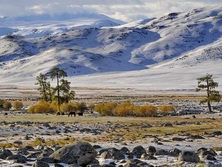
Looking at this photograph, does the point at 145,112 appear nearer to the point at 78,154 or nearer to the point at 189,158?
the point at 189,158

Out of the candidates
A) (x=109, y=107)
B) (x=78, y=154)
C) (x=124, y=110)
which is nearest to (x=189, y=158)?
(x=78, y=154)

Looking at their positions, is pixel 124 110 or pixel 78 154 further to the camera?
pixel 124 110

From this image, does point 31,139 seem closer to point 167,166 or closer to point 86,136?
point 86,136

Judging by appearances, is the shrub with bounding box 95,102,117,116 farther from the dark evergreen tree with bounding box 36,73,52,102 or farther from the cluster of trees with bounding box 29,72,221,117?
the dark evergreen tree with bounding box 36,73,52,102

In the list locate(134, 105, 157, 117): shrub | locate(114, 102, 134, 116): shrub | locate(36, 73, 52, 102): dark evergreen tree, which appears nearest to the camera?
locate(134, 105, 157, 117): shrub

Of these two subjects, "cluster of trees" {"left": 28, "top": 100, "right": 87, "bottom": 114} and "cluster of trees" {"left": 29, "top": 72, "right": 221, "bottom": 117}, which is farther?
"cluster of trees" {"left": 28, "top": 100, "right": 87, "bottom": 114}

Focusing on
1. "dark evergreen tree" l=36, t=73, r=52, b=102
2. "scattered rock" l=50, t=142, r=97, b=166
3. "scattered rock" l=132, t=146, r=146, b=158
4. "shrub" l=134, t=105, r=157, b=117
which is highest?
"dark evergreen tree" l=36, t=73, r=52, b=102

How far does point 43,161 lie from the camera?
1870 cm

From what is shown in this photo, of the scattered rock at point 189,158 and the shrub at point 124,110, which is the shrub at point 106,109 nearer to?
the shrub at point 124,110

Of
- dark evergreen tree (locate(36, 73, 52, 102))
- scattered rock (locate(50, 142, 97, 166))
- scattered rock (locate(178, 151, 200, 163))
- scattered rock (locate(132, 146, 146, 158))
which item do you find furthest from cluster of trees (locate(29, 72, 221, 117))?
scattered rock (locate(50, 142, 97, 166))

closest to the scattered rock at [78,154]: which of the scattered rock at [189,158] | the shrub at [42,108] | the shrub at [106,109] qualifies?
the scattered rock at [189,158]

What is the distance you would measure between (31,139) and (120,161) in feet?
41.4

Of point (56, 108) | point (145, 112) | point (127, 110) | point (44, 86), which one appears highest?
point (44, 86)

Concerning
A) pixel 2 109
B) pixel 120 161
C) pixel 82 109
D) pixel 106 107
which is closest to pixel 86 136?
pixel 120 161
